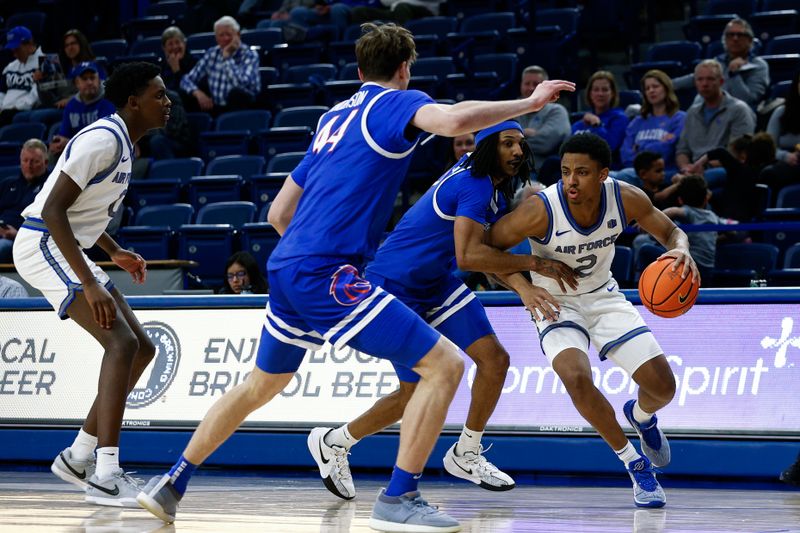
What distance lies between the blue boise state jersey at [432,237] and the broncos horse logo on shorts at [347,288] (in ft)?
4.32

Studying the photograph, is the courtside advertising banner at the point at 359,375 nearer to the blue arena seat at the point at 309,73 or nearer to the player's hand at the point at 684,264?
the player's hand at the point at 684,264

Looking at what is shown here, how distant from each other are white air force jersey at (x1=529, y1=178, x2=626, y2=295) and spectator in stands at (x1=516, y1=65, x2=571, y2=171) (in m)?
4.73

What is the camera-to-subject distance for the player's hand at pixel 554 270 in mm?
5793

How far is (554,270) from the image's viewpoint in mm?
5805

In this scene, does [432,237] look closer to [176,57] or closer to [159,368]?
[159,368]

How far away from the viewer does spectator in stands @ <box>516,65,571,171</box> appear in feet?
35.1

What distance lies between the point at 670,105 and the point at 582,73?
299 centimetres

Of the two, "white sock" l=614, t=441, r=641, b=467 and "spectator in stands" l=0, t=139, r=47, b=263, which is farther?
"spectator in stands" l=0, t=139, r=47, b=263

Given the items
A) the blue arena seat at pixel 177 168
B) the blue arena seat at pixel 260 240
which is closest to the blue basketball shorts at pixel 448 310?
the blue arena seat at pixel 260 240

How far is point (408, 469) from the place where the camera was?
14.9ft

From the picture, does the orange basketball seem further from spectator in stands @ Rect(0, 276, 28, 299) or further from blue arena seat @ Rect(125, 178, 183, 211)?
blue arena seat @ Rect(125, 178, 183, 211)

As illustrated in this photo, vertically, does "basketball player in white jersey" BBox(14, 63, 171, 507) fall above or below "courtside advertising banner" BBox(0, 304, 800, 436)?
above

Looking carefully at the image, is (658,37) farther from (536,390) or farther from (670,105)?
(536,390)

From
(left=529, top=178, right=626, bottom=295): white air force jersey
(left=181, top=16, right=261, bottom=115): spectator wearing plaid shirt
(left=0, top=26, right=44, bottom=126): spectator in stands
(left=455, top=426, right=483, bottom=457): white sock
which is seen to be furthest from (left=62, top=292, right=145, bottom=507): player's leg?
(left=0, top=26, right=44, bottom=126): spectator in stands
